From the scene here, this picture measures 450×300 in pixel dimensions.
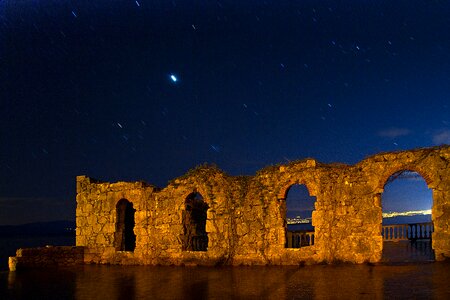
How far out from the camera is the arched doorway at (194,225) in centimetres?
1819

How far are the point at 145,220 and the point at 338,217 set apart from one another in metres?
7.60

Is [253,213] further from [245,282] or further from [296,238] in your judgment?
[245,282]

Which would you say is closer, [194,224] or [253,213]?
[253,213]

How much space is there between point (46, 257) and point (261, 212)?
8.96 metres

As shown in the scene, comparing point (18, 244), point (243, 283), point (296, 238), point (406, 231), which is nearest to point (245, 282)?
point (243, 283)

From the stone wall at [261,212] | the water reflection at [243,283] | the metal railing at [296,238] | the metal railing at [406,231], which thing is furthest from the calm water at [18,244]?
the metal railing at [406,231]

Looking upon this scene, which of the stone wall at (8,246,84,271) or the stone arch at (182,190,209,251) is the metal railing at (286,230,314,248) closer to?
the stone arch at (182,190,209,251)

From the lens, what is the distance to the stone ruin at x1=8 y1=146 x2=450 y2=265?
48.3 feet

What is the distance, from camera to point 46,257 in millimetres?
18312

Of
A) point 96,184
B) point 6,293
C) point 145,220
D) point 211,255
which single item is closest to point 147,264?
point 145,220

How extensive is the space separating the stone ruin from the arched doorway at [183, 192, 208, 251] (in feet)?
0.17

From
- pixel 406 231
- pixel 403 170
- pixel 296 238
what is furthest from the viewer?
pixel 406 231

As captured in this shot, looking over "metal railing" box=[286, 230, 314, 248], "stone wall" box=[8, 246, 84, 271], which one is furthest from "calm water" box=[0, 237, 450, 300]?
"metal railing" box=[286, 230, 314, 248]

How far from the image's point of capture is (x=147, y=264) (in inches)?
704
